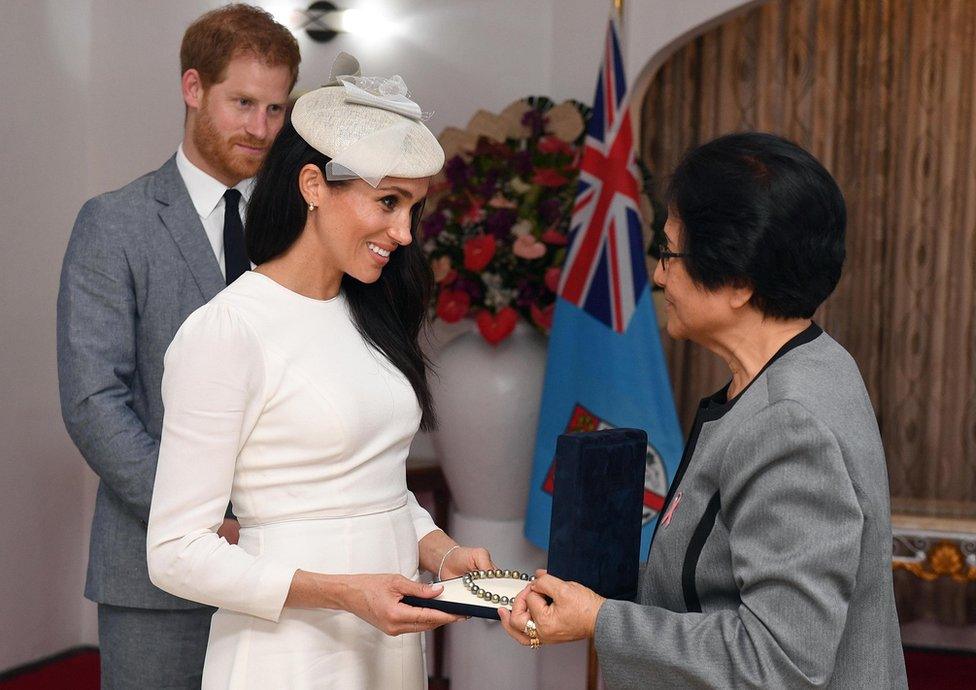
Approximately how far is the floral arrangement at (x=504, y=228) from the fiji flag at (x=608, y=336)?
0.49ft

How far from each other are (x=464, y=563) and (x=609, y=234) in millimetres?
1924

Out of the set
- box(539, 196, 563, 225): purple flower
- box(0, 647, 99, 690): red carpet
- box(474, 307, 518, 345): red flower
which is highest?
box(539, 196, 563, 225): purple flower

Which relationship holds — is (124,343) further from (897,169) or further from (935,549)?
(897,169)

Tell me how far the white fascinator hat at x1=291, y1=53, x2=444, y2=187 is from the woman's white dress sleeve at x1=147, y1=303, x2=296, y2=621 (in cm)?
32

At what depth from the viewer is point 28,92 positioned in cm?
416

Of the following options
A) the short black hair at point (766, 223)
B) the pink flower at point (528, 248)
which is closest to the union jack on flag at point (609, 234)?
the pink flower at point (528, 248)

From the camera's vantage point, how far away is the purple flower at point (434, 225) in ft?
12.5

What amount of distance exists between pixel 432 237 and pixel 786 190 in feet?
7.98

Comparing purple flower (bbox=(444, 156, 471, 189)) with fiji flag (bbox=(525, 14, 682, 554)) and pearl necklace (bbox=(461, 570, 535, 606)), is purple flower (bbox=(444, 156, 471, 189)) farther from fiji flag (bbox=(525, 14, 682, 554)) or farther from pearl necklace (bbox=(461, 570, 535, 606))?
pearl necklace (bbox=(461, 570, 535, 606))

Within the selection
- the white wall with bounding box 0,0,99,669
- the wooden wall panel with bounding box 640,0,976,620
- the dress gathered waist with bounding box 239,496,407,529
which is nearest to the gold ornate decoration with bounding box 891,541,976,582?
the wooden wall panel with bounding box 640,0,976,620

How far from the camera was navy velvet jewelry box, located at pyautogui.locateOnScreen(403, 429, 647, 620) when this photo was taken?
155 cm

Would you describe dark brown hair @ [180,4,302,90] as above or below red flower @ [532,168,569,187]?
above

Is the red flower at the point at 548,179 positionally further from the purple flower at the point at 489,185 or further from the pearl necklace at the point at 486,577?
the pearl necklace at the point at 486,577

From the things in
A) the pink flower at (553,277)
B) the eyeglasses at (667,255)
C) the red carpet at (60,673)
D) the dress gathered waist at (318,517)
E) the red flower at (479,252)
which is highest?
the red flower at (479,252)
